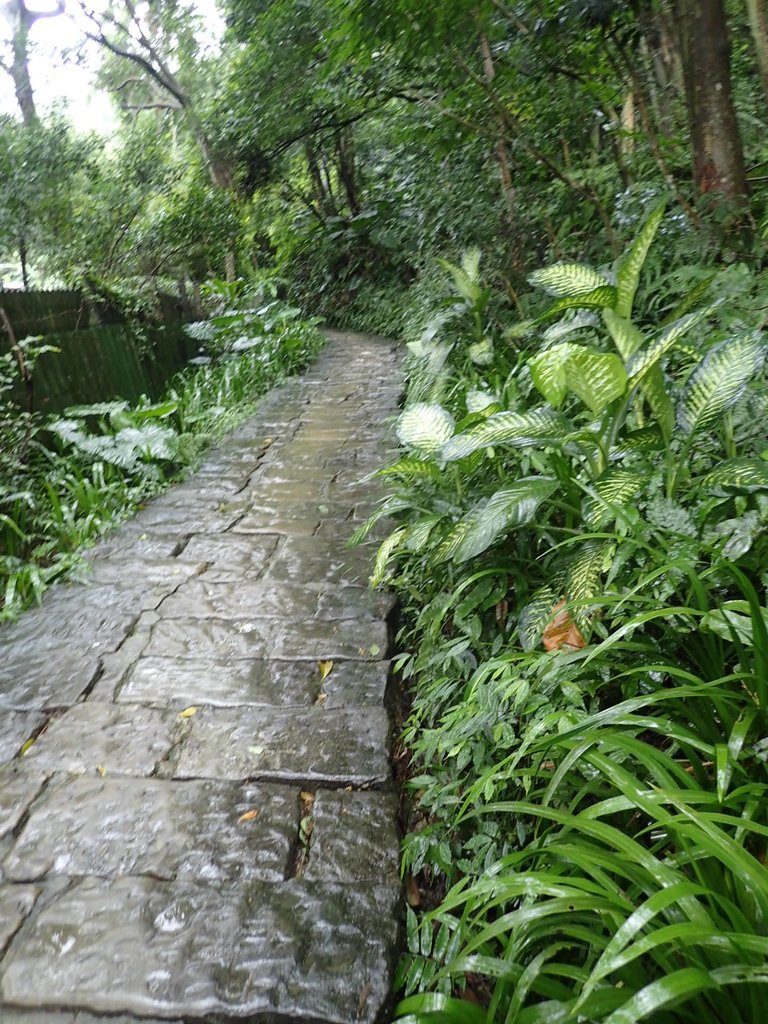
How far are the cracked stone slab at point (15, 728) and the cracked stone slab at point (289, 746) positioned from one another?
19.0 inches

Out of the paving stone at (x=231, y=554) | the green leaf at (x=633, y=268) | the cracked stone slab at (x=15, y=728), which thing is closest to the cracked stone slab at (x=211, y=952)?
the cracked stone slab at (x=15, y=728)

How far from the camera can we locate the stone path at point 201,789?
1302 millimetres

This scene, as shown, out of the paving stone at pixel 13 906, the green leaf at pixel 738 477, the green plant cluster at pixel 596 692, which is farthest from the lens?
the green leaf at pixel 738 477

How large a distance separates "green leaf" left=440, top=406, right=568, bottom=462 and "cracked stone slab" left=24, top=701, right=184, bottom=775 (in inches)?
46.1

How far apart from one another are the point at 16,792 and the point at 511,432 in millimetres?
1663

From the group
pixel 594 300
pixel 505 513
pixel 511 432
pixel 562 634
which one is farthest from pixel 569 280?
pixel 562 634

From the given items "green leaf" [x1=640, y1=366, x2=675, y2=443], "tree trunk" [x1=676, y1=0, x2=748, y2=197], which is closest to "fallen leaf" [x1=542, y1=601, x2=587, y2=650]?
"green leaf" [x1=640, y1=366, x2=675, y2=443]

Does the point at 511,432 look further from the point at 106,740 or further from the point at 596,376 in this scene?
the point at 106,740

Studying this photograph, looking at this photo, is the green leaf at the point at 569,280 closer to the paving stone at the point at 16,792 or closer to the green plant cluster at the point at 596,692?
the green plant cluster at the point at 596,692

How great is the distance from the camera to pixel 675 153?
4.07 m

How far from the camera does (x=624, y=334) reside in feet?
6.68

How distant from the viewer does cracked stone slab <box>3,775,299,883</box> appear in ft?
5.07

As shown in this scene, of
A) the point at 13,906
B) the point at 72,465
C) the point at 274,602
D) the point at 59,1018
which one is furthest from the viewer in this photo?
the point at 72,465

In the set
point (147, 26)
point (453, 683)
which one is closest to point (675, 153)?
point (453, 683)
